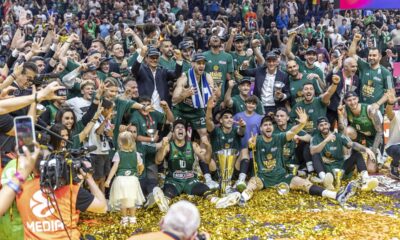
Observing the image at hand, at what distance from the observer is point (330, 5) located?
23344mm

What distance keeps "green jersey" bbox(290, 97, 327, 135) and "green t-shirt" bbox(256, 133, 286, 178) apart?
0.84m

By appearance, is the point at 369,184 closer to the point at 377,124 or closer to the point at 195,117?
the point at 377,124

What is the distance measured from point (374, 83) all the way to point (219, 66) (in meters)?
2.42

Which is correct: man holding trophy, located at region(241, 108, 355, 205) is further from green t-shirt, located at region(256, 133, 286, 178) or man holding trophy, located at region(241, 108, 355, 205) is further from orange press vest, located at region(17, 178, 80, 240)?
orange press vest, located at region(17, 178, 80, 240)

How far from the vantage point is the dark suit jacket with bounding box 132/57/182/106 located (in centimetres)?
917

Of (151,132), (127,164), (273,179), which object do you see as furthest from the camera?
(273,179)

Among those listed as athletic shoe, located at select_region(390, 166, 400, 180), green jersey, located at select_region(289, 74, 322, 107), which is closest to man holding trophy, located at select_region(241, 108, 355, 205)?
green jersey, located at select_region(289, 74, 322, 107)

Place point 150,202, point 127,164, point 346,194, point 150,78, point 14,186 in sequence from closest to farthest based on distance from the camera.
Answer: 1. point 14,186
2. point 127,164
3. point 150,202
4. point 346,194
5. point 150,78

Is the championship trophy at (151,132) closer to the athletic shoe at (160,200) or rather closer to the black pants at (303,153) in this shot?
the athletic shoe at (160,200)

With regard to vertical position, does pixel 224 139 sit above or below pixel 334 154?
above

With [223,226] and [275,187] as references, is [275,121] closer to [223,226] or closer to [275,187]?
[275,187]

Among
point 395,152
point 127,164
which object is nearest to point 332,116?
point 395,152

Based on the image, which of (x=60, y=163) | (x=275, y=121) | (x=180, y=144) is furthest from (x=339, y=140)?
(x=60, y=163)

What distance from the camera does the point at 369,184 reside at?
8461 mm
